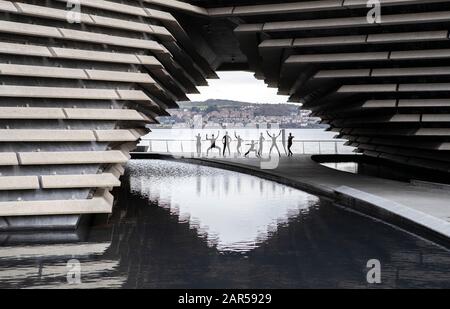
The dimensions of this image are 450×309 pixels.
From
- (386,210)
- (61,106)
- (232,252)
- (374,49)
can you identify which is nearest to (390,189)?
(374,49)

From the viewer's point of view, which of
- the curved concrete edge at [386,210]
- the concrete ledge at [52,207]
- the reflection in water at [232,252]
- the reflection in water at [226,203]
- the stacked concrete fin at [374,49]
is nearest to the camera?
the reflection in water at [232,252]

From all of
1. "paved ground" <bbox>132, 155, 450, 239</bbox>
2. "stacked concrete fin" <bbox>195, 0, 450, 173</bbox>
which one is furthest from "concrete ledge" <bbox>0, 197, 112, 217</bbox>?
"stacked concrete fin" <bbox>195, 0, 450, 173</bbox>

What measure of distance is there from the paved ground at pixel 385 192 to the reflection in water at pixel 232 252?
0.51 metres

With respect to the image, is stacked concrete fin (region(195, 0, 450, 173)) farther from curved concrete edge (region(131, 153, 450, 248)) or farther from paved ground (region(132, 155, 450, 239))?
curved concrete edge (region(131, 153, 450, 248))

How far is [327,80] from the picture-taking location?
17.0 m

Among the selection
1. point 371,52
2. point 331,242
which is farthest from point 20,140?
point 371,52

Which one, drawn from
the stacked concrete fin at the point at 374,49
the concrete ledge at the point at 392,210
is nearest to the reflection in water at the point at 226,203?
the concrete ledge at the point at 392,210

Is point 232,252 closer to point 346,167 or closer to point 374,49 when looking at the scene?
point 374,49

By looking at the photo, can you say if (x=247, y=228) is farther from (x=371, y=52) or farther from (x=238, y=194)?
(x=371, y=52)

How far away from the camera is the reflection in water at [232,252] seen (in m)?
7.21

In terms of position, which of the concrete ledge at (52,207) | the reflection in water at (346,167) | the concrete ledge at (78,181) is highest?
the concrete ledge at (78,181)

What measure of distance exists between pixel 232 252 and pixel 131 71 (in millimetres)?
5528

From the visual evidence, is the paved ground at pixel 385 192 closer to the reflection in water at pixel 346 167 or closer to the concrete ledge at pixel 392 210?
the concrete ledge at pixel 392 210

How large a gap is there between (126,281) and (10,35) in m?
6.08
